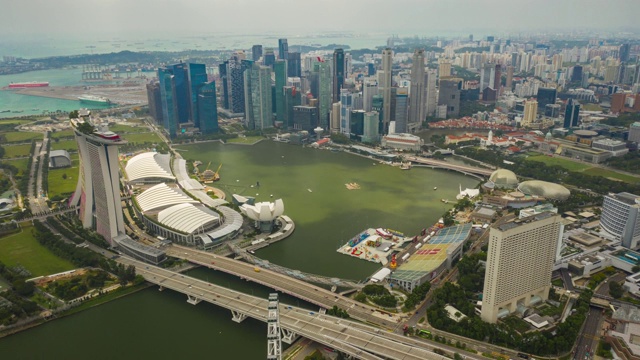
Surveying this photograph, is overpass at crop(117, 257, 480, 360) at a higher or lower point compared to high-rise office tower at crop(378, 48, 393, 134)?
lower

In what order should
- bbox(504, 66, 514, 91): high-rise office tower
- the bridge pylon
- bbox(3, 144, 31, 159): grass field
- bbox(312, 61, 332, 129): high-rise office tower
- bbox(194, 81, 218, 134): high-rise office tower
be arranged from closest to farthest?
1. the bridge pylon
2. bbox(3, 144, 31, 159): grass field
3. bbox(194, 81, 218, 134): high-rise office tower
4. bbox(312, 61, 332, 129): high-rise office tower
5. bbox(504, 66, 514, 91): high-rise office tower

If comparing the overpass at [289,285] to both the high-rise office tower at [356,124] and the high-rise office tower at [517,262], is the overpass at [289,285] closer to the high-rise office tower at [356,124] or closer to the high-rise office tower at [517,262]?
the high-rise office tower at [517,262]

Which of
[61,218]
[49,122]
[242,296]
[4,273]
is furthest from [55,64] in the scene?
[242,296]

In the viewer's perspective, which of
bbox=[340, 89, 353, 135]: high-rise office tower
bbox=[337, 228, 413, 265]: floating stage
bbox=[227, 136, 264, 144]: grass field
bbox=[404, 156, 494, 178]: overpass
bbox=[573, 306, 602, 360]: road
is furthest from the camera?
bbox=[340, 89, 353, 135]: high-rise office tower

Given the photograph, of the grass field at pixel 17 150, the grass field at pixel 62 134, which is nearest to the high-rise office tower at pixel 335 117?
the grass field at pixel 62 134

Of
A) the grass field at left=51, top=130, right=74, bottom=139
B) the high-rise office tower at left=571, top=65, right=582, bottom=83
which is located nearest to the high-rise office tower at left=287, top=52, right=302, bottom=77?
the grass field at left=51, top=130, right=74, bottom=139

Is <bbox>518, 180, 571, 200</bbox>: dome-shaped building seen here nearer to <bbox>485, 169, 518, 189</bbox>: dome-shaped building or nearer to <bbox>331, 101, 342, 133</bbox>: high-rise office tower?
<bbox>485, 169, 518, 189</bbox>: dome-shaped building

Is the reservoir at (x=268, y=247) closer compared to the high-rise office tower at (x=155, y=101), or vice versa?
the reservoir at (x=268, y=247)
